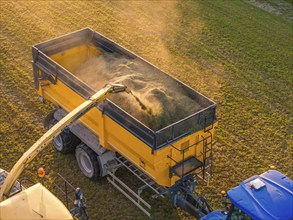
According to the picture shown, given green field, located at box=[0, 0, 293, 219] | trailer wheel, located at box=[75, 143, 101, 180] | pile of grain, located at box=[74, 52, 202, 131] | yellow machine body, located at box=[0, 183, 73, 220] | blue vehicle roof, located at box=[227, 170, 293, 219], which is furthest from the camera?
green field, located at box=[0, 0, 293, 219]

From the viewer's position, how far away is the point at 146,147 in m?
9.86

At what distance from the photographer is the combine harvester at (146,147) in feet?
27.8

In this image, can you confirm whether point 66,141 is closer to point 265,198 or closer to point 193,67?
point 265,198

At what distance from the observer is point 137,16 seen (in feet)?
65.5

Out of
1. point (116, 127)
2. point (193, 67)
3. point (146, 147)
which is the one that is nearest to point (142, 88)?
point (116, 127)

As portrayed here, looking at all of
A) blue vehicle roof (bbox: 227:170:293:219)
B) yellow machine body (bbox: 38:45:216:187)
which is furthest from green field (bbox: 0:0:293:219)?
blue vehicle roof (bbox: 227:170:293:219)

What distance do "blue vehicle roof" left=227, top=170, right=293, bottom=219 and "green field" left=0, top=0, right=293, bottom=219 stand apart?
2843mm

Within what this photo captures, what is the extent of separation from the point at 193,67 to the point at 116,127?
6.94 metres

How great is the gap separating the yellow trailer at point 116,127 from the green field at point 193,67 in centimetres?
75

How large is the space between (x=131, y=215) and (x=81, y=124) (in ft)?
7.90

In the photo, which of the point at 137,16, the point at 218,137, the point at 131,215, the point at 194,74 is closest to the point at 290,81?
the point at 194,74

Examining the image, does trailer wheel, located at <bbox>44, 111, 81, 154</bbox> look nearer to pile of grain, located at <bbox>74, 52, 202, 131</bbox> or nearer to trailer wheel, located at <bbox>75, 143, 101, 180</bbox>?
trailer wheel, located at <bbox>75, 143, 101, 180</bbox>

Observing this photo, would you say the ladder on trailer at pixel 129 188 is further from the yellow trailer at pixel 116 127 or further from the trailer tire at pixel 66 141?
the trailer tire at pixel 66 141

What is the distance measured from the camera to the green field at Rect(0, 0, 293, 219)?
12312 millimetres
